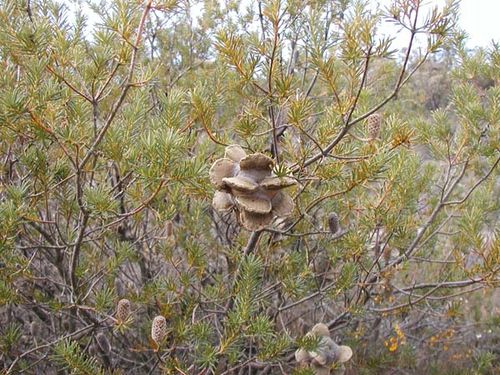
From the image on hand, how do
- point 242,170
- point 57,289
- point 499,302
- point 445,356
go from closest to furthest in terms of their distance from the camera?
point 242,170 < point 57,289 < point 445,356 < point 499,302

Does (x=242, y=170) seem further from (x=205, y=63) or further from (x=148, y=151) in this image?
(x=205, y=63)

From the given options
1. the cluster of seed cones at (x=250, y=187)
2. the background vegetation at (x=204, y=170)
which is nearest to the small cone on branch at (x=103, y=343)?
the background vegetation at (x=204, y=170)

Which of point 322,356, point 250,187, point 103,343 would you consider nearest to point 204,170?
point 250,187

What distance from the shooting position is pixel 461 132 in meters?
2.32

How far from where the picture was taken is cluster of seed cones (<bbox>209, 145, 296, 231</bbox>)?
1.29 meters

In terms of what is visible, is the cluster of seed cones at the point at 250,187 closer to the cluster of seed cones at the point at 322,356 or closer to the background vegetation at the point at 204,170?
the background vegetation at the point at 204,170

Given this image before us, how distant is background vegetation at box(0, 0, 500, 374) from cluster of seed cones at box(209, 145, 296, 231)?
0.05 meters

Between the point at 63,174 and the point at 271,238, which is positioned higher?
the point at 63,174

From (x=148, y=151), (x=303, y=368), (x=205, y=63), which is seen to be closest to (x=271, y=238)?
(x=303, y=368)

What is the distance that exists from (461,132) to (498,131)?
0.23 meters

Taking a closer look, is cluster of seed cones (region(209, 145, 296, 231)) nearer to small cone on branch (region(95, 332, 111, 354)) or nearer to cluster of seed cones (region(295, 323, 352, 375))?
cluster of seed cones (region(295, 323, 352, 375))

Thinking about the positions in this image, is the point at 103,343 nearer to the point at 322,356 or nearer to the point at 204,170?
the point at 322,356

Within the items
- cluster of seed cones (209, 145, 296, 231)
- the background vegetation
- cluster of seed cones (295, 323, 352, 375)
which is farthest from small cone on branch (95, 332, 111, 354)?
cluster of seed cones (209, 145, 296, 231)

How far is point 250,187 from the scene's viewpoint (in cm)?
127
